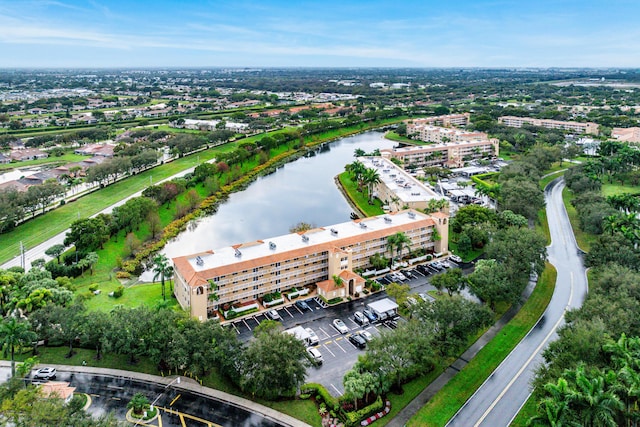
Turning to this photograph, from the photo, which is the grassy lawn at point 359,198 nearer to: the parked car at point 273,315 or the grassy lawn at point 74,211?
the parked car at point 273,315

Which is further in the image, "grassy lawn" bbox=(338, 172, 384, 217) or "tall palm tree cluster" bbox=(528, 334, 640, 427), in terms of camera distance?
"grassy lawn" bbox=(338, 172, 384, 217)

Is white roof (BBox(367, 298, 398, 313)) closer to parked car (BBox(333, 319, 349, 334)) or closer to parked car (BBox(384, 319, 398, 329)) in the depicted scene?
parked car (BBox(384, 319, 398, 329))

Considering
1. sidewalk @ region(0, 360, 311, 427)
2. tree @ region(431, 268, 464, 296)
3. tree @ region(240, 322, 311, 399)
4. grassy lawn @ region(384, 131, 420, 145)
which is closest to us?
sidewalk @ region(0, 360, 311, 427)

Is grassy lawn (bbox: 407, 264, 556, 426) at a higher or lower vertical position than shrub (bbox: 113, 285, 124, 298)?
lower

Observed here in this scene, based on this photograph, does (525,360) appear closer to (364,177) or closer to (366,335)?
(366,335)

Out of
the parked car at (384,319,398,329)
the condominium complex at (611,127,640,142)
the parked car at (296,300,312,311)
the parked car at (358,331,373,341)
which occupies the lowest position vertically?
the parked car at (296,300,312,311)

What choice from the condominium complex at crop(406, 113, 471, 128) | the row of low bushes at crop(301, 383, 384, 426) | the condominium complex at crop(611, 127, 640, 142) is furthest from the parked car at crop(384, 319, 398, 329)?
the condominium complex at crop(406, 113, 471, 128)

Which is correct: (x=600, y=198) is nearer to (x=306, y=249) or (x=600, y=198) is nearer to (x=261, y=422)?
(x=306, y=249)

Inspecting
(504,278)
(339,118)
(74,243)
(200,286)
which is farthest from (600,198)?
(339,118)
